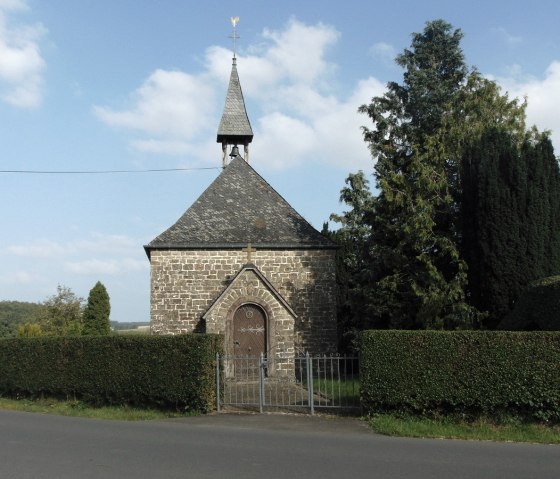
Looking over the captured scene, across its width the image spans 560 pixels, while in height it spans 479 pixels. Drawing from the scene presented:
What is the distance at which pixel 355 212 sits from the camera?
35.2 meters

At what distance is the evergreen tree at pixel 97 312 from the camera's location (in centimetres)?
2577

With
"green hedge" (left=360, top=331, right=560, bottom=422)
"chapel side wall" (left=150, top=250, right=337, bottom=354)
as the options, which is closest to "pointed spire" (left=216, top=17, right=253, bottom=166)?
"chapel side wall" (left=150, top=250, right=337, bottom=354)

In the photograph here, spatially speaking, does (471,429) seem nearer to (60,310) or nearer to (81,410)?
(81,410)

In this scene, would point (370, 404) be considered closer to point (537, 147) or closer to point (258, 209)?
point (537, 147)

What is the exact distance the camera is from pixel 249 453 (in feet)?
27.8

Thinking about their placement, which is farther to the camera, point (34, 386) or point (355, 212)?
point (355, 212)

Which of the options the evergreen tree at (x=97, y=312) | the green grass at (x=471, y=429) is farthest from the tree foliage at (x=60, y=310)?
the green grass at (x=471, y=429)

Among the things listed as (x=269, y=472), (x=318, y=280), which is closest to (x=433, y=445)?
(x=269, y=472)

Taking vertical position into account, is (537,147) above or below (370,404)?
above

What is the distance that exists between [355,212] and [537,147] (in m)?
18.5

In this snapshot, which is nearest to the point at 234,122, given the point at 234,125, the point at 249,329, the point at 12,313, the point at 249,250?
the point at 234,125

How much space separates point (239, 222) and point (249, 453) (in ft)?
46.5

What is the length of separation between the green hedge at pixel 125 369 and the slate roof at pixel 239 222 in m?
6.03

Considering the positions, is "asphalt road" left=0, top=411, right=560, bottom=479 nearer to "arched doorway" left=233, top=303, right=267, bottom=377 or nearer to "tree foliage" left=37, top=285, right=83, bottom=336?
"arched doorway" left=233, top=303, right=267, bottom=377
